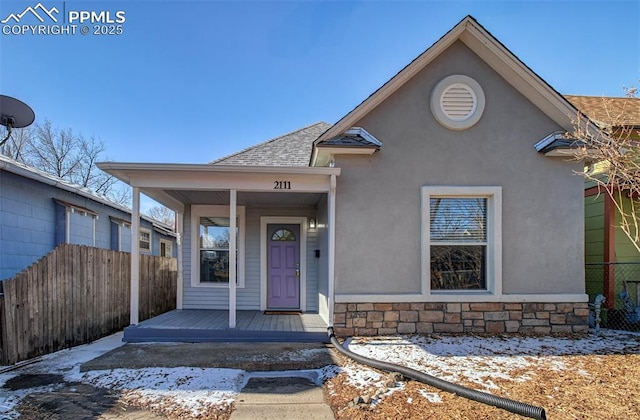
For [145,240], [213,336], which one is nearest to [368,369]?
[213,336]

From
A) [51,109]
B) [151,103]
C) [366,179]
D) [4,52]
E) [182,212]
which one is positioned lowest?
[182,212]

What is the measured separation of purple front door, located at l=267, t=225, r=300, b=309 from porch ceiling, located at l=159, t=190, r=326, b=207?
0.77 meters

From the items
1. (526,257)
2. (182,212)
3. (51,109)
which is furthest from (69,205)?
(51,109)

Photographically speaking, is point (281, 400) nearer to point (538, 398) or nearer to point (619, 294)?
point (538, 398)

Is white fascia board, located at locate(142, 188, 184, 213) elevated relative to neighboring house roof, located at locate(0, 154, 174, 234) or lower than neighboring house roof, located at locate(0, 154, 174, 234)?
lower

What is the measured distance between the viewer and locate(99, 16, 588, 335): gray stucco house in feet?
21.0

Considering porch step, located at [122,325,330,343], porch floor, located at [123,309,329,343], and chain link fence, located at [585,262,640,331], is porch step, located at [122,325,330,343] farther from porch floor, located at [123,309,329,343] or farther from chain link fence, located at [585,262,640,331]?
chain link fence, located at [585,262,640,331]

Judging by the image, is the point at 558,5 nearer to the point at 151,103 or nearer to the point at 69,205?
the point at 69,205

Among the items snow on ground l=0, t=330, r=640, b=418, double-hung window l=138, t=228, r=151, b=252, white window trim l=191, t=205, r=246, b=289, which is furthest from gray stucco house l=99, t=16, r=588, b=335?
double-hung window l=138, t=228, r=151, b=252

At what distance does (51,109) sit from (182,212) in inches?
690

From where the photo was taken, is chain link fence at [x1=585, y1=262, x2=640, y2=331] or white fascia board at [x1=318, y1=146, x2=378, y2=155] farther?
chain link fence at [x1=585, y1=262, x2=640, y2=331]

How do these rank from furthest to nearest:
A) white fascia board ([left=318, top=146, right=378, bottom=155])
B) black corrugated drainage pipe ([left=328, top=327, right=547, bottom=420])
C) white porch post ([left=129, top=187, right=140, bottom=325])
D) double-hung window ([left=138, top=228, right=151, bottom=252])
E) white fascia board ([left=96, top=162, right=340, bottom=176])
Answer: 1. double-hung window ([left=138, top=228, right=151, bottom=252])
2. white porch post ([left=129, top=187, right=140, bottom=325])
3. white fascia board ([left=318, top=146, right=378, bottom=155])
4. white fascia board ([left=96, top=162, right=340, bottom=176])
5. black corrugated drainage pipe ([left=328, top=327, right=547, bottom=420])

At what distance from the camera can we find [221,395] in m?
4.09

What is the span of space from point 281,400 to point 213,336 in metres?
2.73
